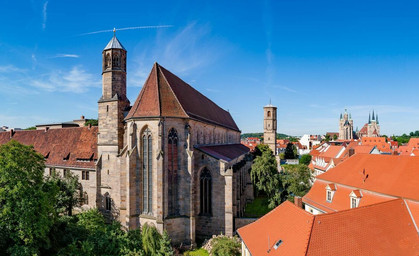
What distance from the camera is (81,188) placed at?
34.8 m

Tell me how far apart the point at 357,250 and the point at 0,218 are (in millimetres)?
24770

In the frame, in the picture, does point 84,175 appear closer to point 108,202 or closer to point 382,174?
point 108,202

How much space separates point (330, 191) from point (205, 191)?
13063 millimetres

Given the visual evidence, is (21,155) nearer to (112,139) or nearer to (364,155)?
(112,139)

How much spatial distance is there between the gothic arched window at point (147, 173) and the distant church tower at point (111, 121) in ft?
22.8

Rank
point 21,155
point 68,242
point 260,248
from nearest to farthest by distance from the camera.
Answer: point 260,248, point 21,155, point 68,242

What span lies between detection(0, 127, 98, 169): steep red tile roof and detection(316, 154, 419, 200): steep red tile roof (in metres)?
30.8

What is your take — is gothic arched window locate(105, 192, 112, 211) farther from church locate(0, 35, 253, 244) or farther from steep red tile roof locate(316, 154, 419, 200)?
steep red tile roof locate(316, 154, 419, 200)

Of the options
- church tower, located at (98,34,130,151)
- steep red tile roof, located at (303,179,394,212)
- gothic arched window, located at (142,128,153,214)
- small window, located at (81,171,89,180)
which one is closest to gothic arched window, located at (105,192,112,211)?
small window, located at (81,171,89,180)

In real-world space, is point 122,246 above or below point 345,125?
below

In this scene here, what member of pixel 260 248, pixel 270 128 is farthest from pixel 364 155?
pixel 270 128

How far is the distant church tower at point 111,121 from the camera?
31.3 metres

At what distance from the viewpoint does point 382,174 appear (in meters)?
22.5

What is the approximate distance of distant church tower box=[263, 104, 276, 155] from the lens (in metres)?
78.9
